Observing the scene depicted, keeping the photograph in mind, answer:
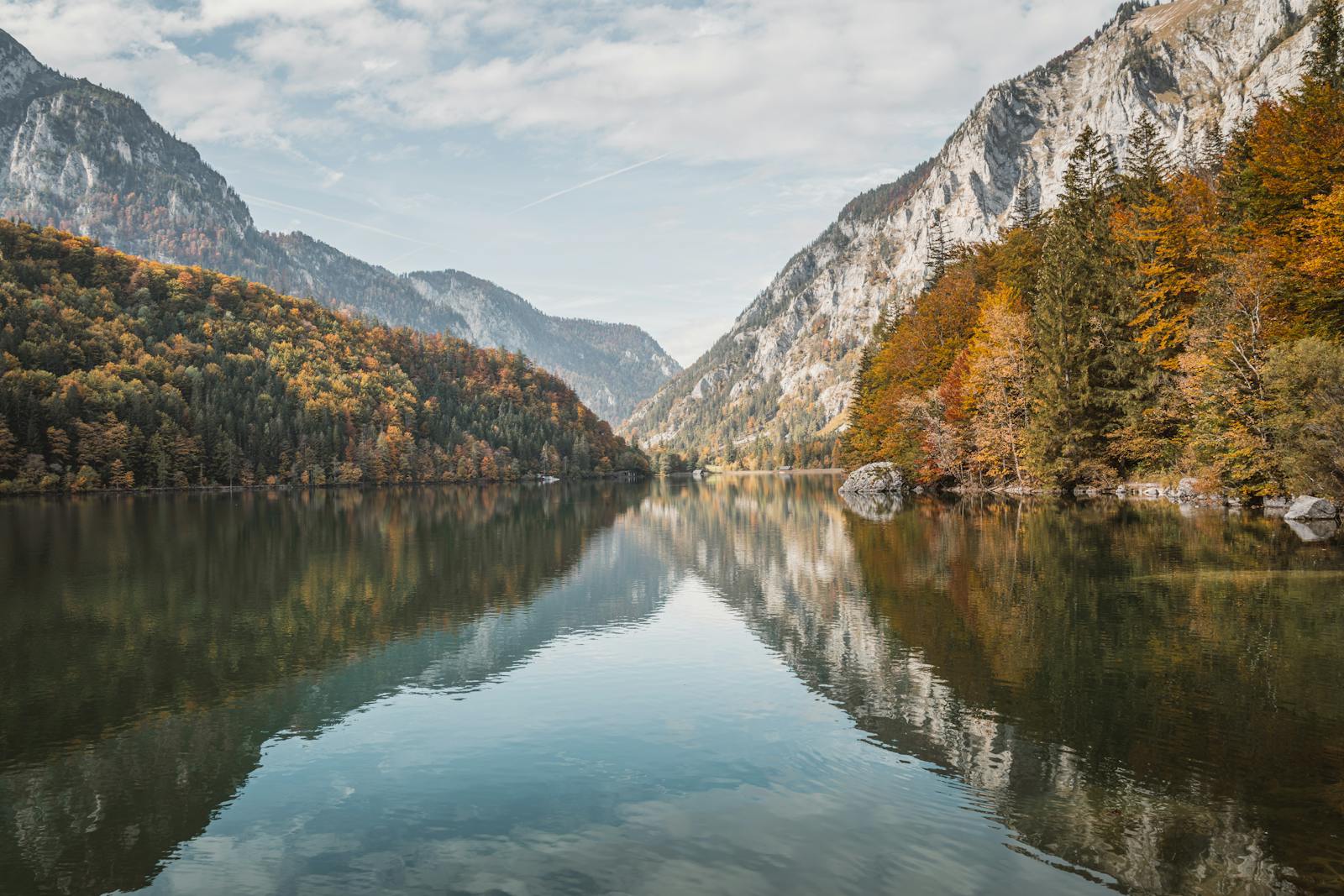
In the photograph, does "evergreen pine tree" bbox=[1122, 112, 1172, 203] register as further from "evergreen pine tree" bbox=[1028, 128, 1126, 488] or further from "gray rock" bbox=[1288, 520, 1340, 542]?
"gray rock" bbox=[1288, 520, 1340, 542]

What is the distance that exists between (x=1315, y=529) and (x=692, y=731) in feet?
113

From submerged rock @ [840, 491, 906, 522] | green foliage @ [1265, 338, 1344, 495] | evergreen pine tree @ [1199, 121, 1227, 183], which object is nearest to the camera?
green foliage @ [1265, 338, 1344, 495]

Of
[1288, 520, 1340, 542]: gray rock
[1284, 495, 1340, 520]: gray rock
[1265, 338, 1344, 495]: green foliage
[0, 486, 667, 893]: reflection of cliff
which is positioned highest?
[1265, 338, 1344, 495]: green foliage

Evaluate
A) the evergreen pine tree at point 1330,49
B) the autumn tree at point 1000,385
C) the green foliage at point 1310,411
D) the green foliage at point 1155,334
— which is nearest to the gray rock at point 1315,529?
the green foliage at point 1310,411

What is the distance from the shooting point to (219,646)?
1872cm

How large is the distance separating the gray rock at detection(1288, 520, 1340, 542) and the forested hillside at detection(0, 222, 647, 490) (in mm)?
126291

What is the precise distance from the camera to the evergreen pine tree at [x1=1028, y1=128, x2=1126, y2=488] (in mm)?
55719

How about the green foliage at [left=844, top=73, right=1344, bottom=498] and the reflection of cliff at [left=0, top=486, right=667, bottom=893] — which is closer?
the reflection of cliff at [left=0, top=486, right=667, bottom=893]

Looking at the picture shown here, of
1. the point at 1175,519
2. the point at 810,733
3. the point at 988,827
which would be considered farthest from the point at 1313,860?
the point at 1175,519

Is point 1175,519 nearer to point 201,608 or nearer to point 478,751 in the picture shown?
point 478,751

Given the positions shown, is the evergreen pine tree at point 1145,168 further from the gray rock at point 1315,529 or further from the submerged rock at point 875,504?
the gray rock at point 1315,529

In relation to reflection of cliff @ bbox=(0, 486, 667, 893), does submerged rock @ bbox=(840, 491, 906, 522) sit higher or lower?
higher

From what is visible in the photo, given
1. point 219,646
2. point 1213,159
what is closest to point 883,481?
point 1213,159

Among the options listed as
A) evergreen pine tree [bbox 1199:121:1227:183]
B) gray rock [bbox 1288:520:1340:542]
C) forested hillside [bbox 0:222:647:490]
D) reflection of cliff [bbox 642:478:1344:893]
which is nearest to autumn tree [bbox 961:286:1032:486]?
evergreen pine tree [bbox 1199:121:1227:183]
